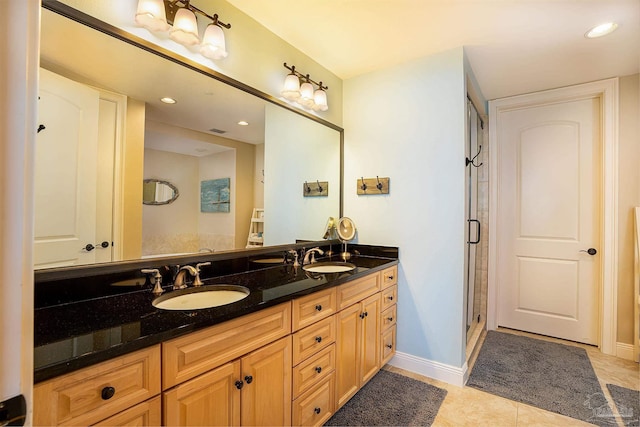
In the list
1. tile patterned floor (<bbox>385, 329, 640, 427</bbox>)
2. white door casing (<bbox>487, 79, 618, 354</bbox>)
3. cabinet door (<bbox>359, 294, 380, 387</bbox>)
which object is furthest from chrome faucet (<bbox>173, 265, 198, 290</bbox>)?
white door casing (<bbox>487, 79, 618, 354</bbox>)

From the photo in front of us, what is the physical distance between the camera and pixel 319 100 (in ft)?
7.45

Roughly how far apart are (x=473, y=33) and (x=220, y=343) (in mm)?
2321

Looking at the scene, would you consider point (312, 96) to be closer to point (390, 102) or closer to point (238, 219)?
point (390, 102)

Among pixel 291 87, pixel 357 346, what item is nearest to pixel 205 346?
pixel 357 346

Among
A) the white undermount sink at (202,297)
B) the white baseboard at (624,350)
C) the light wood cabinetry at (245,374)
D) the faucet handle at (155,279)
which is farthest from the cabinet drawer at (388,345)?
the white baseboard at (624,350)

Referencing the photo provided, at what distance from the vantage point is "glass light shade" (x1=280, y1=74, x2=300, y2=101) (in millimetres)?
2041

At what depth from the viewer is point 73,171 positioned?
1188 millimetres

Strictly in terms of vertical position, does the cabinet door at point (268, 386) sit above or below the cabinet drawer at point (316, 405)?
above

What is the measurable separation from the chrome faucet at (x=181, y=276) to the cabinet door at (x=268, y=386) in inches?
20.0

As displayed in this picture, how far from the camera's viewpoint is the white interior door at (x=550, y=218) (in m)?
2.72

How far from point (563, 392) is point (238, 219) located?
2.49 meters

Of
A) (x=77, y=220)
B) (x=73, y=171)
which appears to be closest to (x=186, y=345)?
(x=77, y=220)

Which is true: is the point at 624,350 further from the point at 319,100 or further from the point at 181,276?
the point at 181,276

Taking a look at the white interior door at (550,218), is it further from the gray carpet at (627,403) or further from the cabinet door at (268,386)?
the cabinet door at (268,386)
